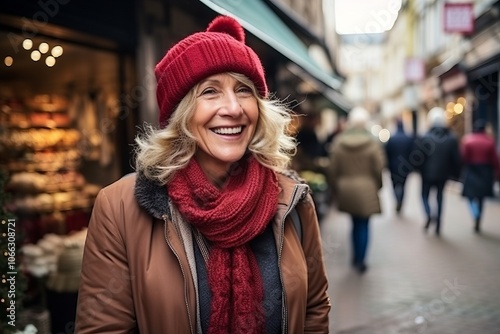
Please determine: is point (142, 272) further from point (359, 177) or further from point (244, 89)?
point (359, 177)

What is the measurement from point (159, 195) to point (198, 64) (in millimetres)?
490

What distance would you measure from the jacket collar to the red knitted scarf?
36 mm

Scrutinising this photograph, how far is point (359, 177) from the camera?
7418mm

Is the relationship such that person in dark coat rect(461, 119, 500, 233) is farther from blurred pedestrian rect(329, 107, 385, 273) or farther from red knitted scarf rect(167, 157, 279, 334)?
red knitted scarf rect(167, 157, 279, 334)

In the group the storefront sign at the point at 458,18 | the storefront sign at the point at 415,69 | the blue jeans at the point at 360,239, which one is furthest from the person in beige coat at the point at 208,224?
the storefront sign at the point at 415,69

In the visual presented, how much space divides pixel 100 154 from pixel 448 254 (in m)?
5.38

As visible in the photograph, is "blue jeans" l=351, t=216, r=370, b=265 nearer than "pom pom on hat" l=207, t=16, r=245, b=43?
No

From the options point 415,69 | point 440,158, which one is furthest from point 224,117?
point 415,69

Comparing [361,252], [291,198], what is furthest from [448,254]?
[291,198]

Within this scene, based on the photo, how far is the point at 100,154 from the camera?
766 cm

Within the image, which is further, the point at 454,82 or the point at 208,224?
the point at 454,82

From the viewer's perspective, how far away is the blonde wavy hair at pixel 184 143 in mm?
1985

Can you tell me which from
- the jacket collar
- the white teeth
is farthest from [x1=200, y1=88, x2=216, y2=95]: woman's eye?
the jacket collar

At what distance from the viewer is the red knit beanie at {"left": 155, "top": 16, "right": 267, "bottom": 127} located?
1955mm
